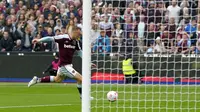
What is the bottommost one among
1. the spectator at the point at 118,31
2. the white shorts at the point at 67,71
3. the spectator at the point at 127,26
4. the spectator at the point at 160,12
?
the white shorts at the point at 67,71

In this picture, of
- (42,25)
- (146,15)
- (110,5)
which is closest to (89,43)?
(110,5)

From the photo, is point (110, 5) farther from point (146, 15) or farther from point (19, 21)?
point (19, 21)

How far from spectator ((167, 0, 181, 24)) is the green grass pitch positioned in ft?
6.12

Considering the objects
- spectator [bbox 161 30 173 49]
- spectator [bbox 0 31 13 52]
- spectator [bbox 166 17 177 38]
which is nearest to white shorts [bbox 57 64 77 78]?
spectator [bbox 161 30 173 49]

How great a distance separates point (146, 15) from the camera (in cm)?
1489

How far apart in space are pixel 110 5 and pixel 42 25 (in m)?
12.2

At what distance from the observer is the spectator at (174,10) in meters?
14.6

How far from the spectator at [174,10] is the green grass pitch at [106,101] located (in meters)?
1.87

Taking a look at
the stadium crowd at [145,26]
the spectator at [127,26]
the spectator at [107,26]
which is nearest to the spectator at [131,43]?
the stadium crowd at [145,26]

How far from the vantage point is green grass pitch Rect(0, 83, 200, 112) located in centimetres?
1480

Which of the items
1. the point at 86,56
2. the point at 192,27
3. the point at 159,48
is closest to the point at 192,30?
the point at 192,27

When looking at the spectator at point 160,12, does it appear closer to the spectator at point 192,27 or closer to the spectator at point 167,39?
the spectator at point 167,39

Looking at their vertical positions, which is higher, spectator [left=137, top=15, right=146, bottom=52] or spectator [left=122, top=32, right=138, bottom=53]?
spectator [left=137, top=15, right=146, bottom=52]

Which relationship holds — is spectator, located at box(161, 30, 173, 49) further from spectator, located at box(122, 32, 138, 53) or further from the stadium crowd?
spectator, located at box(122, 32, 138, 53)
